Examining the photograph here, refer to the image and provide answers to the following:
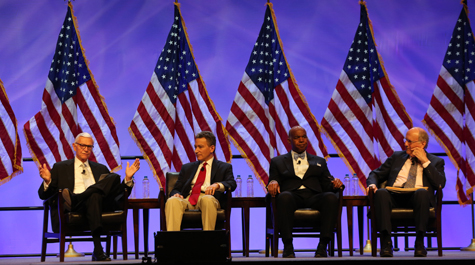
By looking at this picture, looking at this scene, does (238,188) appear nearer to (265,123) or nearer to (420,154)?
(265,123)

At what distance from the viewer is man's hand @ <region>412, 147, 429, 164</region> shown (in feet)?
16.5

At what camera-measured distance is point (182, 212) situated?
187 inches

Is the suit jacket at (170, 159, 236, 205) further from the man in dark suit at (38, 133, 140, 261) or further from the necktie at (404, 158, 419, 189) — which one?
A: the necktie at (404, 158, 419, 189)

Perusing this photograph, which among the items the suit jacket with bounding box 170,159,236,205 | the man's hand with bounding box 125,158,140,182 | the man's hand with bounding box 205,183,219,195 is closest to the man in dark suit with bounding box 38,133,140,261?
the man's hand with bounding box 125,158,140,182

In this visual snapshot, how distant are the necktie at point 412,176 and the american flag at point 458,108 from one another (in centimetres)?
120

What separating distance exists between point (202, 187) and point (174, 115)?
1366mm

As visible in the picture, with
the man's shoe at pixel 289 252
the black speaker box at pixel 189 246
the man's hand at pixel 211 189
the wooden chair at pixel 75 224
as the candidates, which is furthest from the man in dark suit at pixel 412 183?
the wooden chair at pixel 75 224

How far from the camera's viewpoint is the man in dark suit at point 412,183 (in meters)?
4.64

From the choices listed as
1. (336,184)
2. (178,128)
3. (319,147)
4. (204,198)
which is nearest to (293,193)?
(336,184)

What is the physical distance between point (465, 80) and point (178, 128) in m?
3.41

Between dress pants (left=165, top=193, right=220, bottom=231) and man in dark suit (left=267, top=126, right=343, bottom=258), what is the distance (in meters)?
0.55

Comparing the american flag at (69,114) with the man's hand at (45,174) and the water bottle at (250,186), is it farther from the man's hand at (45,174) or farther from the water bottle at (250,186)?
the water bottle at (250,186)

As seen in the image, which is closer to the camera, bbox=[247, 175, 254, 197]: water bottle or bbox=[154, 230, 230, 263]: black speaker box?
bbox=[154, 230, 230, 263]: black speaker box

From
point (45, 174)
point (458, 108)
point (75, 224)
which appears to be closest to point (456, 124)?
point (458, 108)
